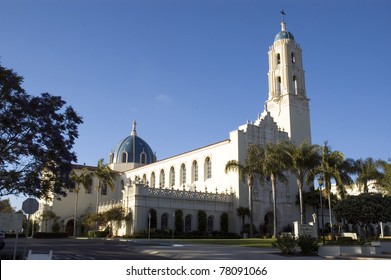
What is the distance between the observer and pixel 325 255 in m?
21.9

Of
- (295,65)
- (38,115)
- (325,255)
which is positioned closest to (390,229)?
(295,65)

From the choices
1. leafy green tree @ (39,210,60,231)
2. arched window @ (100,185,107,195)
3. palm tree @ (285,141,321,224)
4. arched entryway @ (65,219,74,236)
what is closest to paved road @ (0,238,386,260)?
palm tree @ (285,141,321,224)

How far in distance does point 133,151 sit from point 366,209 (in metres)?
63.7

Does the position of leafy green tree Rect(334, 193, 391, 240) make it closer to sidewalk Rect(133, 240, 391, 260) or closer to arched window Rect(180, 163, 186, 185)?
sidewalk Rect(133, 240, 391, 260)

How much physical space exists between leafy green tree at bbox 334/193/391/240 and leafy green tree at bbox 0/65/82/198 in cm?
1776

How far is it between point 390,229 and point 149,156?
162ft

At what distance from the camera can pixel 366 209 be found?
85.6ft

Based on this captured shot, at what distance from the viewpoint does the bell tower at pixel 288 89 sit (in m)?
67.4

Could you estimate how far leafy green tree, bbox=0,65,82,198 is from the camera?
19547mm

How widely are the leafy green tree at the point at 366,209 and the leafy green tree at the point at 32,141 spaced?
1776 cm

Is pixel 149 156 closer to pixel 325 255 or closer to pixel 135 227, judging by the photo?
pixel 135 227

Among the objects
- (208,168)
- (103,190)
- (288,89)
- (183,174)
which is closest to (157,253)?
(208,168)

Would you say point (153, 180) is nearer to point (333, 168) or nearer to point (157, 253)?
point (333, 168)

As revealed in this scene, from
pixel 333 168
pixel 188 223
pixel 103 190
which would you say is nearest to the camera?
pixel 333 168
